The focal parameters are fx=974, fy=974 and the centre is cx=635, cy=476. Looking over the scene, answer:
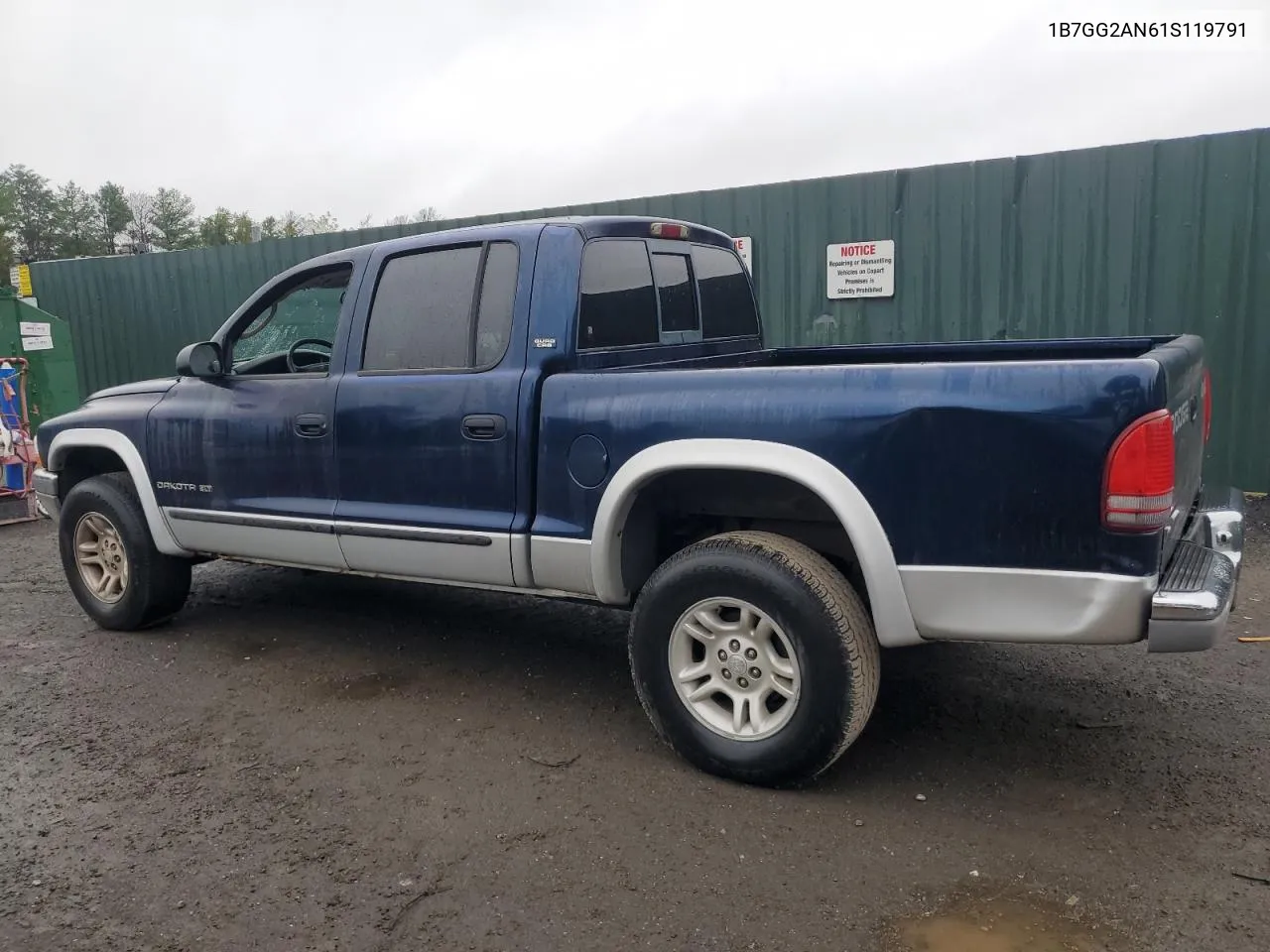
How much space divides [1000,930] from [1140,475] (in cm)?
123

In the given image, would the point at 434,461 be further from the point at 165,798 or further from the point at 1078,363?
the point at 1078,363

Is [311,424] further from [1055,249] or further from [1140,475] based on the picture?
[1055,249]

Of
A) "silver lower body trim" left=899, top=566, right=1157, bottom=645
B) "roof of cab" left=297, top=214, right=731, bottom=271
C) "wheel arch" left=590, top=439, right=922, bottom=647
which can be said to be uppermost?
"roof of cab" left=297, top=214, right=731, bottom=271

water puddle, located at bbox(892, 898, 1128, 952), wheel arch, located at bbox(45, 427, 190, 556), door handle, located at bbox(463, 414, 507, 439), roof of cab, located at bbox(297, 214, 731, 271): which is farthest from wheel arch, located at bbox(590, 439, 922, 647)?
wheel arch, located at bbox(45, 427, 190, 556)

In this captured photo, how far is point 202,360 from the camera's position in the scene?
14.7 ft

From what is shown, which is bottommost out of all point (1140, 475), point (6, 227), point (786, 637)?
point (786, 637)

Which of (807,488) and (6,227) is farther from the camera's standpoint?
(6,227)

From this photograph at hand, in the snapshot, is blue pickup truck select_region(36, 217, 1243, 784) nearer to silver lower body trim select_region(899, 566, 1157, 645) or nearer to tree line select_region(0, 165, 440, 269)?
silver lower body trim select_region(899, 566, 1157, 645)

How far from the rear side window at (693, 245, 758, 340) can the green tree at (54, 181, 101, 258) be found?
65588mm

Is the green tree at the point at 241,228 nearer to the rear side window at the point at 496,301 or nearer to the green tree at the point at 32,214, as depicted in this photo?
the green tree at the point at 32,214

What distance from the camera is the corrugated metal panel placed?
6.70 m

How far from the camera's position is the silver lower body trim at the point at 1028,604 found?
264 cm

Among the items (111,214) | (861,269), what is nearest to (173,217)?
(111,214)

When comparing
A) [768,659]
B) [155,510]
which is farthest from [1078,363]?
[155,510]
